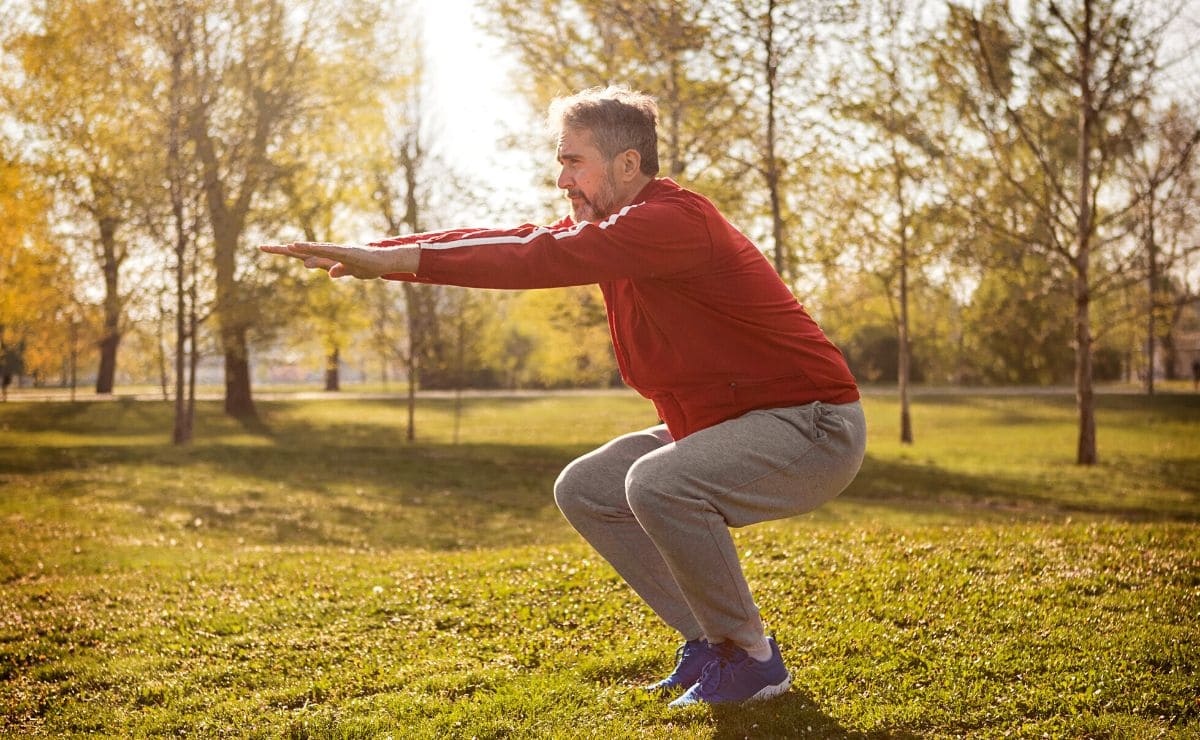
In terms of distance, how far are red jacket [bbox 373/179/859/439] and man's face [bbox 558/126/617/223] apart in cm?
12

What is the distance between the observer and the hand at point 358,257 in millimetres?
3087

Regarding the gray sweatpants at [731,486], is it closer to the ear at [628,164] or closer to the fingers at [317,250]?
the ear at [628,164]

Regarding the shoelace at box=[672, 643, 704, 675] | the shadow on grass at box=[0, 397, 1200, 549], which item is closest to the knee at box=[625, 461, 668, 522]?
the shoelace at box=[672, 643, 704, 675]

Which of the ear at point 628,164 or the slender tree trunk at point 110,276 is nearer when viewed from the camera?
the ear at point 628,164

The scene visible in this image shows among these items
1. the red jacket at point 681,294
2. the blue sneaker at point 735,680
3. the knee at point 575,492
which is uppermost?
the red jacket at point 681,294

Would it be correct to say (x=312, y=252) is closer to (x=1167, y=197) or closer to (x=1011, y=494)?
(x=1011, y=494)

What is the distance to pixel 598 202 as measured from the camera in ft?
A: 11.9

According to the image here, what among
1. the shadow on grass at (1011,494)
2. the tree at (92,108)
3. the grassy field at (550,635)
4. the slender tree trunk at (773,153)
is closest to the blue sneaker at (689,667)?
the grassy field at (550,635)

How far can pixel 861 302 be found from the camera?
80.6 ft

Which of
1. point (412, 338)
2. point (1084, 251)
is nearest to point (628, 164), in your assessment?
point (1084, 251)

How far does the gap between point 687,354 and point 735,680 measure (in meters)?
1.19

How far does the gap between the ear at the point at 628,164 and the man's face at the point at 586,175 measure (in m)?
0.04

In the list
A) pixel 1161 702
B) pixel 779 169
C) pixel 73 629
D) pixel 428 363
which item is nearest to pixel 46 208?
pixel 428 363

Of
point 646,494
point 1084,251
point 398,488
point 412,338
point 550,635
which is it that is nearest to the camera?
point 646,494
